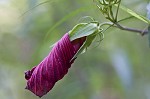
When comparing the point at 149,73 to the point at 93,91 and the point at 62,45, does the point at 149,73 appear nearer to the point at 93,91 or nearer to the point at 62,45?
the point at 93,91

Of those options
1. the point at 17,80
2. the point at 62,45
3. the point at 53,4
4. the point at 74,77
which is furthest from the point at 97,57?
the point at 62,45

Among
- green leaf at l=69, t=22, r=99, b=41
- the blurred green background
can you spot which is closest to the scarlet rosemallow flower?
green leaf at l=69, t=22, r=99, b=41

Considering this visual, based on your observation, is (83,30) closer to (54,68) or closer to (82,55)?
(54,68)

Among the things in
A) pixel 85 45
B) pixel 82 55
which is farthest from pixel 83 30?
pixel 82 55

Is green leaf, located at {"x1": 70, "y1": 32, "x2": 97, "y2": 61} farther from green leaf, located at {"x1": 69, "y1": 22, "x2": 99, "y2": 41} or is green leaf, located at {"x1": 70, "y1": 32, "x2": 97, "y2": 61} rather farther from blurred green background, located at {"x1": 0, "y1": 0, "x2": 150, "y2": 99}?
blurred green background, located at {"x1": 0, "y1": 0, "x2": 150, "y2": 99}

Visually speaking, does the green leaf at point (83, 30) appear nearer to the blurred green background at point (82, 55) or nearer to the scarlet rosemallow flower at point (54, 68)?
the scarlet rosemallow flower at point (54, 68)

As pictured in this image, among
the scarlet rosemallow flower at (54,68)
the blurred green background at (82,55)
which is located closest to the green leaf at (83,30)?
the scarlet rosemallow flower at (54,68)
